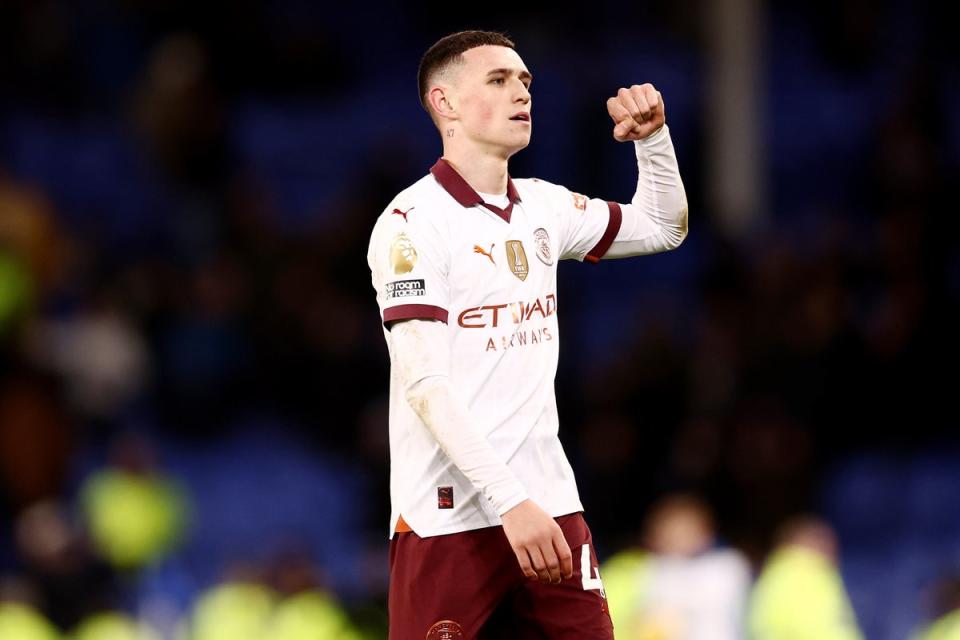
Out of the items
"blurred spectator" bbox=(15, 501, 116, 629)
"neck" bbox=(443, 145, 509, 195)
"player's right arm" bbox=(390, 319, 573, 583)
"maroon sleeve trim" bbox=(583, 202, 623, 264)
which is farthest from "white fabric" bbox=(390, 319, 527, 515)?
"blurred spectator" bbox=(15, 501, 116, 629)

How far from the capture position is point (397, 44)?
640 inches

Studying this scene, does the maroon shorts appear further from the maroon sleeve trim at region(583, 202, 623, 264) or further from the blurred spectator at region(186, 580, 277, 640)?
the blurred spectator at region(186, 580, 277, 640)

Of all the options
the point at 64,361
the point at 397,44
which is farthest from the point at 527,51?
the point at 64,361

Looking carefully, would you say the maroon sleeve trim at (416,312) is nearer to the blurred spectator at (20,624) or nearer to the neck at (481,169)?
the neck at (481,169)

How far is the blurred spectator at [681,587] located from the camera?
10406mm

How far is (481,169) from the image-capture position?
14.9 feet

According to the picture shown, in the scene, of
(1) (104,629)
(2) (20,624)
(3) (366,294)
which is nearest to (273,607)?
(1) (104,629)

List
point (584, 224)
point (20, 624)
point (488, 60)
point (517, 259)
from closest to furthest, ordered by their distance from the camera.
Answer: point (517, 259)
point (488, 60)
point (584, 224)
point (20, 624)

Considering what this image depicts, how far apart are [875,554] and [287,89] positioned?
6541 millimetres

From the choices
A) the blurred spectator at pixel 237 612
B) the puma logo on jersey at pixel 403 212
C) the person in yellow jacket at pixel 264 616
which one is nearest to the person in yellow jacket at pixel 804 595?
the person in yellow jacket at pixel 264 616

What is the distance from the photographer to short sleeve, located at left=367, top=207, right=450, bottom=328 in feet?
13.9

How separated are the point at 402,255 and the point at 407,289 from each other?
0.31ft

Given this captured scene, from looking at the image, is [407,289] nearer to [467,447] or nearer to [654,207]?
[467,447]

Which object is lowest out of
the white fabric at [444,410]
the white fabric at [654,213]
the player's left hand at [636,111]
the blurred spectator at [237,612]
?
the blurred spectator at [237,612]
